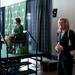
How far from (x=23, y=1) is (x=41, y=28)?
1191mm

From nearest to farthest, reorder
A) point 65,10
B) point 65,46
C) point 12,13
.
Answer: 1. point 65,46
2. point 65,10
3. point 12,13

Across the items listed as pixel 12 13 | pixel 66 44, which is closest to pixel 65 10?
pixel 12 13

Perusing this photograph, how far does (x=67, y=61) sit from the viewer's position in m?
3.08

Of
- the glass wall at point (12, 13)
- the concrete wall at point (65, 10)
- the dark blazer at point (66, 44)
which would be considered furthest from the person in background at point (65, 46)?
the glass wall at point (12, 13)

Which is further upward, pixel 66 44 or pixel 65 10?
pixel 65 10

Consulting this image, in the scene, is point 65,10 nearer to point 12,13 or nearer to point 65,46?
point 12,13

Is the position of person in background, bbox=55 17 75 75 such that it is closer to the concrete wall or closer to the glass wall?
the concrete wall

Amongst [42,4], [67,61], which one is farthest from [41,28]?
[67,61]

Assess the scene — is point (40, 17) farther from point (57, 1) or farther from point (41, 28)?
point (57, 1)

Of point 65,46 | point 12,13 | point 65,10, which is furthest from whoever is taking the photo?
point 12,13

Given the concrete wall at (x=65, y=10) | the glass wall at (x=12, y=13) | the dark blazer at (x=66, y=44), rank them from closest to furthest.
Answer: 1. the dark blazer at (x=66, y=44)
2. the concrete wall at (x=65, y=10)
3. the glass wall at (x=12, y=13)

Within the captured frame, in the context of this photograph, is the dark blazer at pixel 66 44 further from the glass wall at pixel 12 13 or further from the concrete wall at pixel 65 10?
the glass wall at pixel 12 13

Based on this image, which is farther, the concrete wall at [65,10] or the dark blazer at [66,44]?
the concrete wall at [65,10]

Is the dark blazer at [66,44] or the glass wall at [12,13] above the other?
the glass wall at [12,13]
